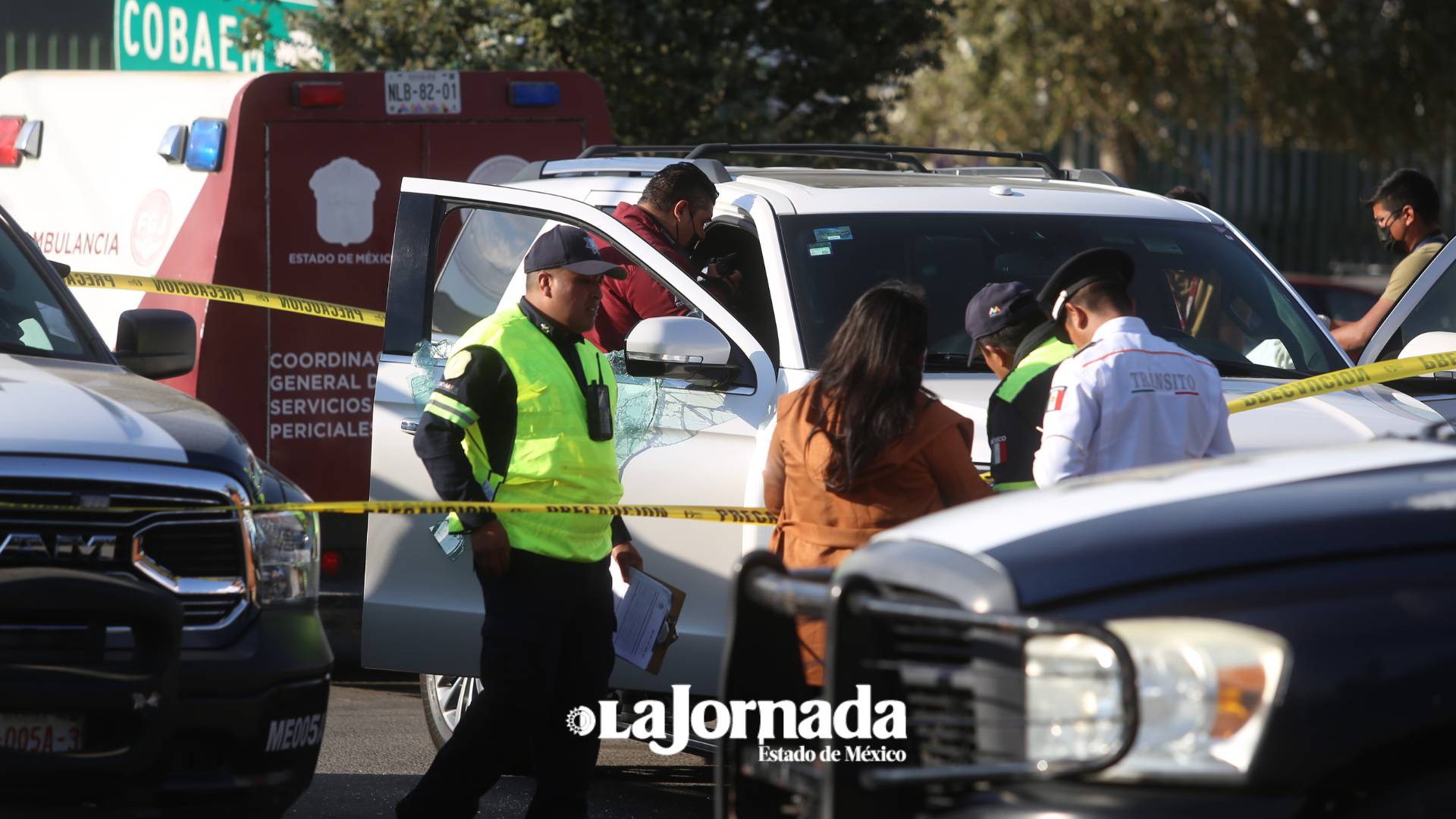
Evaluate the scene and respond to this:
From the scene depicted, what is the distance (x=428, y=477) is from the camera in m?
5.84

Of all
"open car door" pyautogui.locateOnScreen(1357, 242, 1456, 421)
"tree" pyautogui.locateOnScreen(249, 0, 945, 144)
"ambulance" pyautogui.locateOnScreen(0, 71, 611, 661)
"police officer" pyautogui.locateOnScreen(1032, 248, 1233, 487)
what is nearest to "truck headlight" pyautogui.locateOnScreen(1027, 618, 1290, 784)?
"police officer" pyautogui.locateOnScreen(1032, 248, 1233, 487)

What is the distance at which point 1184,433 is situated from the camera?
473 cm

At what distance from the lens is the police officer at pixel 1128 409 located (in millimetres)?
4684

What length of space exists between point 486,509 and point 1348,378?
268 centimetres

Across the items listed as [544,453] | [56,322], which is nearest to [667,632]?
[544,453]

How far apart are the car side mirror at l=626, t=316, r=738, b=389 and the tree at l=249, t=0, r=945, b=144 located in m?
6.81

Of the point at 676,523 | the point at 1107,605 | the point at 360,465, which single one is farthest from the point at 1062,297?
the point at 360,465

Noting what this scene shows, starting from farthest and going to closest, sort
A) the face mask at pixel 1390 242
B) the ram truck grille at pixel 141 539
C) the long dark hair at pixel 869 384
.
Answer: the face mask at pixel 1390 242, the long dark hair at pixel 869 384, the ram truck grille at pixel 141 539

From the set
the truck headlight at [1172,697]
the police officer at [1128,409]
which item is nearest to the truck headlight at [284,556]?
the police officer at [1128,409]

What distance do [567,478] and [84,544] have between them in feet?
4.03

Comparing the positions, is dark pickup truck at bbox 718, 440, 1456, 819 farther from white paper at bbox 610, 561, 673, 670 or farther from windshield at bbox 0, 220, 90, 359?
windshield at bbox 0, 220, 90, 359

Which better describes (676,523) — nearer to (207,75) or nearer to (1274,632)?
(1274,632)

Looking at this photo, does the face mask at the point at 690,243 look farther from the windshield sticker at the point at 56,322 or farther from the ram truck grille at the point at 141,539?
the ram truck grille at the point at 141,539

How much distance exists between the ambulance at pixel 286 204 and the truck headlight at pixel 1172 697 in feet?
15.1
